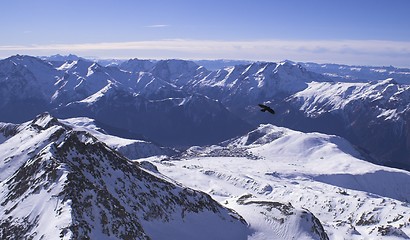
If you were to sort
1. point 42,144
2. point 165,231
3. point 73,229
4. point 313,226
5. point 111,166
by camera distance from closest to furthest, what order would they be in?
point 73,229
point 165,231
point 111,166
point 313,226
point 42,144

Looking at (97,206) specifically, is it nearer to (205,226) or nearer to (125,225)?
(125,225)

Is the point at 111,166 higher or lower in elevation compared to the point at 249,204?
higher

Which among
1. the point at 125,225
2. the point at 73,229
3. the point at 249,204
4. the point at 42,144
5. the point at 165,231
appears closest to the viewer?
the point at 73,229

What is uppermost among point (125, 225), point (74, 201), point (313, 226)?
point (74, 201)

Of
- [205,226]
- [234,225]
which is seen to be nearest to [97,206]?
[205,226]

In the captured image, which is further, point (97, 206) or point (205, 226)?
point (205, 226)

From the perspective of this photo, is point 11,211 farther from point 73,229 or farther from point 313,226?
point 313,226

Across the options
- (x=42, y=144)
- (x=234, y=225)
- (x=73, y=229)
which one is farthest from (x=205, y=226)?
(x=42, y=144)
